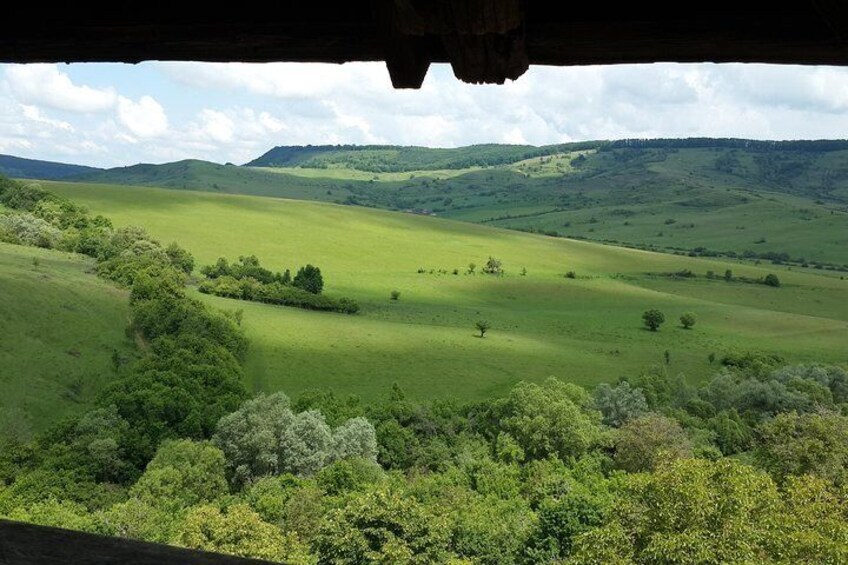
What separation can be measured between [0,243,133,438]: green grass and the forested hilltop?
218 cm

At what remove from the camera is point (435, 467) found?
50.3 meters

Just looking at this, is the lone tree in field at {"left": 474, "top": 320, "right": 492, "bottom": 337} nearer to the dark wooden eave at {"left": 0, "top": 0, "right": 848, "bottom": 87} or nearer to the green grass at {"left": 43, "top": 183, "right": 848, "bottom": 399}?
the green grass at {"left": 43, "top": 183, "right": 848, "bottom": 399}

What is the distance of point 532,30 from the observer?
3.83 meters

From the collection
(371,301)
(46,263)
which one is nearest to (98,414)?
(46,263)

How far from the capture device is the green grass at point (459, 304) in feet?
243

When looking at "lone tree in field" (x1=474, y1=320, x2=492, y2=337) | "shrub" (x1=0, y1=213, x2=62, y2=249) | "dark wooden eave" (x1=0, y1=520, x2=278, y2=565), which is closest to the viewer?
"dark wooden eave" (x1=0, y1=520, x2=278, y2=565)

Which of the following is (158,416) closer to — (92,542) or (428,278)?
(92,542)

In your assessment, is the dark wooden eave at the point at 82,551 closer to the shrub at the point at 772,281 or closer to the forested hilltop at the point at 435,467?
the forested hilltop at the point at 435,467

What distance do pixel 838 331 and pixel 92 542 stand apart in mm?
113969

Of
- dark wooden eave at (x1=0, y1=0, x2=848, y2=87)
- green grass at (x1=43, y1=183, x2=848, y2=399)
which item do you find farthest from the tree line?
dark wooden eave at (x1=0, y1=0, x2=848, y2=87)

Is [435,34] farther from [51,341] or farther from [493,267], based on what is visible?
[493,267]

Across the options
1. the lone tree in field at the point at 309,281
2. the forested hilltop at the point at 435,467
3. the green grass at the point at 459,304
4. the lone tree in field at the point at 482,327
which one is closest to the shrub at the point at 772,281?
the green grass at the point at 459,304

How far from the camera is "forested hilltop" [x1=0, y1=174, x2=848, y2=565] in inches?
1032

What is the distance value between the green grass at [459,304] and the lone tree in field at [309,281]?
318 centimetres
